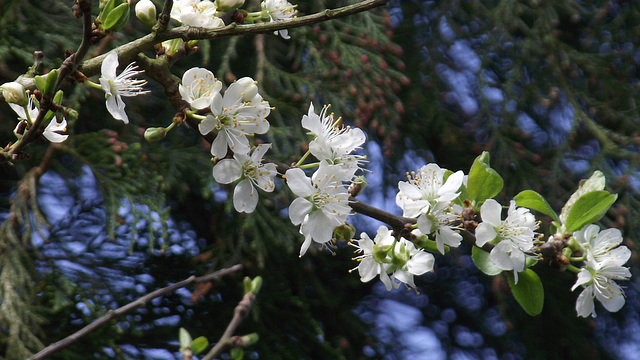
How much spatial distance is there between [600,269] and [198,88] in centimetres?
62

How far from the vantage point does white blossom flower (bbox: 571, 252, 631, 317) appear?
81 cm

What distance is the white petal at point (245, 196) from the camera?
27.9 inches

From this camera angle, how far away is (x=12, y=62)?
188 centimetres

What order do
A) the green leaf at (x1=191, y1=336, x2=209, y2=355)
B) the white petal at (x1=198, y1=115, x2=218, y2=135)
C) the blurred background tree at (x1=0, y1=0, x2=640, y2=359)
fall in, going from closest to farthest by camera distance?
the white petal at (x1=198, y1=115, x2=218, y2=135) < the green leaf at (x1=191, y1=336, x2=209, y2=355) < the blurred background tree at (x1=0, y1=0, x2=640, y2=359)

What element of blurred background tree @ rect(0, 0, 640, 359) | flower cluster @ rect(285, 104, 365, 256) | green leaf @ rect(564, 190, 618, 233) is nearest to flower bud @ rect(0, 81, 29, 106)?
flower cluster @ rect(285, 104, 365, 256)

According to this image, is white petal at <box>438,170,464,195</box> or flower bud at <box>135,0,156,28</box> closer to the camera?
flower bud at <box>135,0,156,28</box>

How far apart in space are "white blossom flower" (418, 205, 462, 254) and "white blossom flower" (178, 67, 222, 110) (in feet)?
0.99

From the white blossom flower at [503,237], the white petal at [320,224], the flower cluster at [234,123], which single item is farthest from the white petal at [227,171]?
the white blossom flower at [503,237]

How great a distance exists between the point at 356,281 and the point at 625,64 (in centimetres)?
149

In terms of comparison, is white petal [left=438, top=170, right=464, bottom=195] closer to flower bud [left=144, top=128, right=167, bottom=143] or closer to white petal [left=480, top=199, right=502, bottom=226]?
white petal [left=480, top=199, right=502, bottom=226]

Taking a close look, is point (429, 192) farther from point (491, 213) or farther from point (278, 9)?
point (278, 9)

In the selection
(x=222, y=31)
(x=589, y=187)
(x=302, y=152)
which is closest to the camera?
(x=222, y=31)

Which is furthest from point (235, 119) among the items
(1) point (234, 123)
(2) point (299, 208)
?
(2) point (299, 208)

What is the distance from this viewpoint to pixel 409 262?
784mm
